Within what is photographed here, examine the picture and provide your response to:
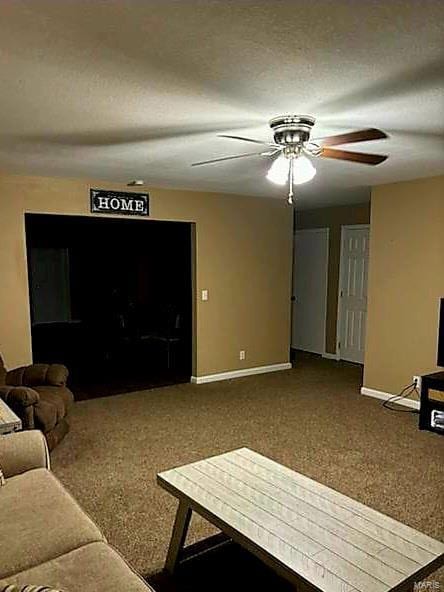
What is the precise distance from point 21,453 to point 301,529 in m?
1.42

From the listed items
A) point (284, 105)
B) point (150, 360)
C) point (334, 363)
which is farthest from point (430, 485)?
point (150, 360)

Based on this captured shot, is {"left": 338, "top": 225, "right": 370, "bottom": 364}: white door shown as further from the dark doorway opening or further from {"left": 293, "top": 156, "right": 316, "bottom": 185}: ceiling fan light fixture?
{"left": 293, "top": 156, "right": 316, "bottom": 185}: ceiling fan light fixture

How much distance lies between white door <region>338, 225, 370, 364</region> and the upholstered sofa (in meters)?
5.28

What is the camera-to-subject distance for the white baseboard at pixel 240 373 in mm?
5770

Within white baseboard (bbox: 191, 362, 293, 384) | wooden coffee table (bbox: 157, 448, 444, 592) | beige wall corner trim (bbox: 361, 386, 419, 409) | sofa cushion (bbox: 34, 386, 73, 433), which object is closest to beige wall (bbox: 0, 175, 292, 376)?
white baseboard (bbox: 191, 362, 293, 384)

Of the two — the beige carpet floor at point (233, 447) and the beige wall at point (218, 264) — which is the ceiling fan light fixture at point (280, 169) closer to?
the beige carpet floor at point (233, 447)

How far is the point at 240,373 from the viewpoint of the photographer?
610 cm

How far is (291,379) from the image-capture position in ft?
19.5

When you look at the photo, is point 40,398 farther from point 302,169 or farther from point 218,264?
point 218,264

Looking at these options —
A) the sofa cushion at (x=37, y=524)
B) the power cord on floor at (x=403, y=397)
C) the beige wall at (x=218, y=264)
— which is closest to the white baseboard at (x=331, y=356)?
the beige wall at (x=218, y=264)

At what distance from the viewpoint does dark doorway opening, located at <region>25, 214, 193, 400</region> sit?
6219 mm

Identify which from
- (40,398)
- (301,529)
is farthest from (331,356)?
(301,529)

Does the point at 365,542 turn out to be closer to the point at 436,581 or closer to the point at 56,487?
the point at 436,581

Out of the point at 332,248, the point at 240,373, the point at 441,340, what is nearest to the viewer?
the point at 441,340
